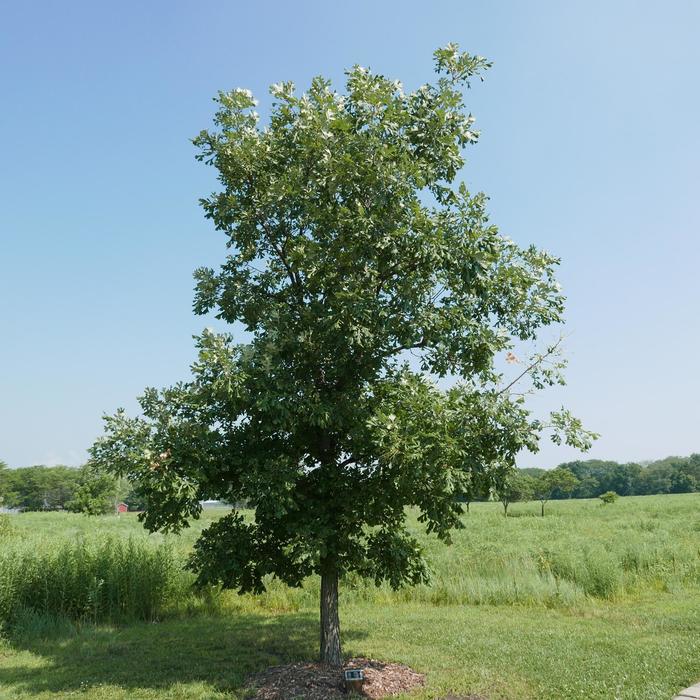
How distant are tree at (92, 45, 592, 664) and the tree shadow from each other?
1.71 m

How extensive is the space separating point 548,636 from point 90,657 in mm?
8128

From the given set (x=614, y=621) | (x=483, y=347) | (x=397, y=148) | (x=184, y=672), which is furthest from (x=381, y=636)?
(x=397, y=148)

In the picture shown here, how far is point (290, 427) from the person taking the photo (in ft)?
27.1

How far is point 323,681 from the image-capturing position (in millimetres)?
8148

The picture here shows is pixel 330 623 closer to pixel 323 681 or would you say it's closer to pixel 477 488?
pixel 323 681

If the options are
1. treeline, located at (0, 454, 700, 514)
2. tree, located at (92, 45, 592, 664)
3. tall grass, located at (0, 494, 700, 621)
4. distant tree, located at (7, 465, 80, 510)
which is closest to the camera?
tree, located at (92, 45, 592, 664)

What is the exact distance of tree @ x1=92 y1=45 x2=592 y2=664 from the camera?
7.46 meters

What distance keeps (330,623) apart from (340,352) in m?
4.05

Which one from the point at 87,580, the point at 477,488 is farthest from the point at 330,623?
the point at 87,580

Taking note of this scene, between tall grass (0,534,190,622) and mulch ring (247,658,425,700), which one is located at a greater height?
tall grass (0,534,190,622)

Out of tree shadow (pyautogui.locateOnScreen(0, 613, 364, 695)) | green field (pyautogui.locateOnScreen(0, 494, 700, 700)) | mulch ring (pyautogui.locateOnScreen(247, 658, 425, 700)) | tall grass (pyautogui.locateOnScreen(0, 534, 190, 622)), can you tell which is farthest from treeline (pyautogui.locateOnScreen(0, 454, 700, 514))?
mulch ring (pyautogui.locateOnScreen(247, 658, 425, 700))

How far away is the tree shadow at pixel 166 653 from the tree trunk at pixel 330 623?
1212mm

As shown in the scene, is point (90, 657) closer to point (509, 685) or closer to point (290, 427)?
point (290, 427)

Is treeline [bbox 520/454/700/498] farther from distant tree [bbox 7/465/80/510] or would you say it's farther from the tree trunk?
the tree trunk
